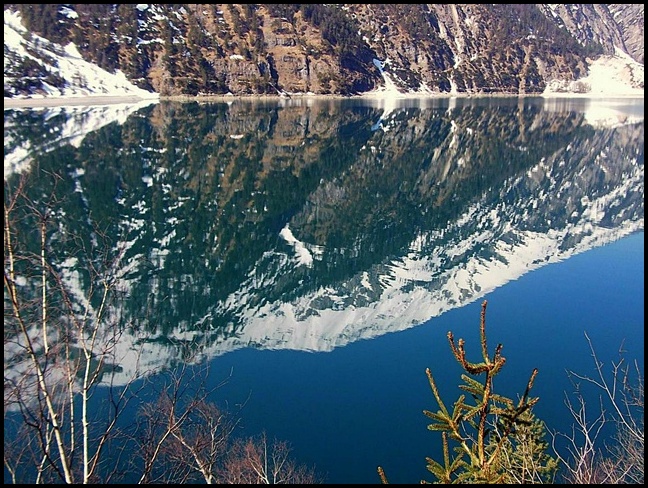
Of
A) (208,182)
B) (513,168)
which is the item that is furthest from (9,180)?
(513,168)

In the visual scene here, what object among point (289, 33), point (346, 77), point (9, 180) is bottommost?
point (9, 180)

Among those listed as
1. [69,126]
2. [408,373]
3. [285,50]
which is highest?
[285,50]

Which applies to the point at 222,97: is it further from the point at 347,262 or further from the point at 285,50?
the point at 347,262

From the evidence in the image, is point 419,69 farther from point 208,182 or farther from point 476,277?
point 476,277

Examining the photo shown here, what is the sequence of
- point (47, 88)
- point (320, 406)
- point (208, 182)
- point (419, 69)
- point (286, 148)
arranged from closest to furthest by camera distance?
1. point (320, 406)
2. point (208, 182)
3. point (286, 148)
4. point (47, 88)
5. point (419, 69)

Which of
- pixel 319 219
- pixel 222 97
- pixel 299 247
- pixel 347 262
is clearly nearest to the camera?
pixel 347 262

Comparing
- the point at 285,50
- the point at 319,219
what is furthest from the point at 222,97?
the point at 319,219

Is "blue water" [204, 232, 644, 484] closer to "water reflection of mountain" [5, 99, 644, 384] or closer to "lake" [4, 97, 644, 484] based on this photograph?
"lake" [4, 97, 644, 484]
